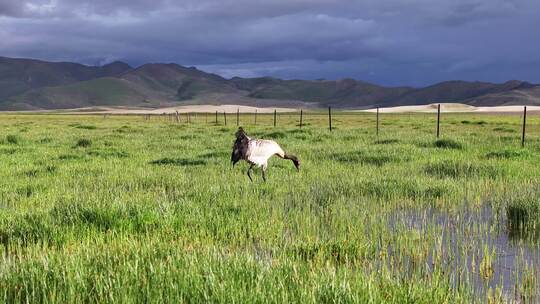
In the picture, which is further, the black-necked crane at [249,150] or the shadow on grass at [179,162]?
the shadow on grass at [179,162]

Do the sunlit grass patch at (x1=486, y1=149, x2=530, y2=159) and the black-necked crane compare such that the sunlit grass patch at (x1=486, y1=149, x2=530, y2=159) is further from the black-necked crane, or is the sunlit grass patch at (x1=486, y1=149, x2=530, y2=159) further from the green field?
the black-necked crane

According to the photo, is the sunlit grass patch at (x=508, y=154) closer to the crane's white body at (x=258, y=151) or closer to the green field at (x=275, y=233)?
the green field at (x=275, y=233)

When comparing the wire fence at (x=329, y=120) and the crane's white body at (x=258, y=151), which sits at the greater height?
the crane's white body at (x=258, y=151)

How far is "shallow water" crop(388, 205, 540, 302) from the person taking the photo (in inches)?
221

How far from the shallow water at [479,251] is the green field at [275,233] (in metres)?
0.03

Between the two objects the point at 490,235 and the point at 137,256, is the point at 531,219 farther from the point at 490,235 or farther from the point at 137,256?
the point at 137,256

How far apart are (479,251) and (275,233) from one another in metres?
2.74

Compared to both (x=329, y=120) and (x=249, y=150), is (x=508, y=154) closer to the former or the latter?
(x=249, y=150)

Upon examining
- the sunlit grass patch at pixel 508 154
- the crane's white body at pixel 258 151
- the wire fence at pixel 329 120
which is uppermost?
the crane's white body at pixel 258 151

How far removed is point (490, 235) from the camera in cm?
802

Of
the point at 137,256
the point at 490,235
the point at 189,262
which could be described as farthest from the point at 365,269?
the point at 490,235

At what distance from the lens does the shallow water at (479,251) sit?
5609mm

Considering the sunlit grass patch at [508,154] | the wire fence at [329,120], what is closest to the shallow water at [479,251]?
the sunlit grass patch at [508,154]

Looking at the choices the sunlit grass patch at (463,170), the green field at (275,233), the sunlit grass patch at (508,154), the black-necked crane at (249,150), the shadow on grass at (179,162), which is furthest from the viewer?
the sunlit grass patch at (508,154)
